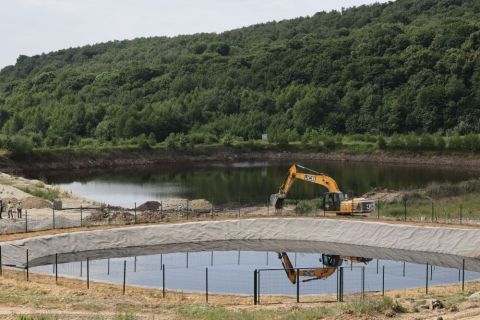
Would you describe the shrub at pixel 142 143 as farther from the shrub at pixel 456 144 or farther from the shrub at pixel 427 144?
the shrub at pixel 456 144

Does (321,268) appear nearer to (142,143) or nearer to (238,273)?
(238,273)

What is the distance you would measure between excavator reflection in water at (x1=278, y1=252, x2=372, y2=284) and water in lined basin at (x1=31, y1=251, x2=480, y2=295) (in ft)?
1.08

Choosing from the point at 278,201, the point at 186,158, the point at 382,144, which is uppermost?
the point at 382,144

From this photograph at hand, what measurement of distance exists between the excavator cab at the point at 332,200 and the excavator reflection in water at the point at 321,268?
25.3 feet

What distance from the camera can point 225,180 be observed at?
94.5m

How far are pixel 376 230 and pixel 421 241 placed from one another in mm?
2865

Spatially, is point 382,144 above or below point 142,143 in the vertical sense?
below

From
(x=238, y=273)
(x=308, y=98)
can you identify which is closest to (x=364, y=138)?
(x=308, y=98)

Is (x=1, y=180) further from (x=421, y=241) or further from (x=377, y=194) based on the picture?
(x=421, y=241)

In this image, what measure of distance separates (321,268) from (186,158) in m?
96.8

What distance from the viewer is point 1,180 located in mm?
73000

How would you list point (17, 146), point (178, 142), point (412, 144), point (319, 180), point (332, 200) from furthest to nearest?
1. point (178, 142)
2. point (412, 144)
3. point (17, 146)
4. point (319, 180)
5. point (332, 200)

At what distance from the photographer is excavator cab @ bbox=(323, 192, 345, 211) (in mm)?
49594

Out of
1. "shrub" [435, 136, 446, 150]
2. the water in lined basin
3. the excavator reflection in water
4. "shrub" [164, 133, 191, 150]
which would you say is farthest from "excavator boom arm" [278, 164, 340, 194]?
"shrub" [164, 133, 191, 150]
